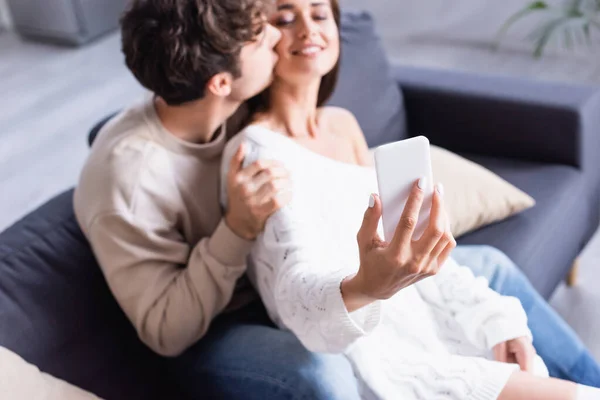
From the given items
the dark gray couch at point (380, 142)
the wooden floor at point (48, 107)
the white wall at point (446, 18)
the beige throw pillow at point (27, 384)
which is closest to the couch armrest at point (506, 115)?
the dark gray couch at point (380, 142)

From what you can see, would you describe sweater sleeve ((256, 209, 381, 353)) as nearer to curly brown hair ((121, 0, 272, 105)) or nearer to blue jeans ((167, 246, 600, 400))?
blue jeans ((167, 246, 600, 400))

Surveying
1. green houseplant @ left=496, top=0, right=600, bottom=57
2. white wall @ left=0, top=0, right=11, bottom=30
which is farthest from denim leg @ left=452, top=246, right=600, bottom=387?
white wall @ left=0, top=0, right=11, bottom=30

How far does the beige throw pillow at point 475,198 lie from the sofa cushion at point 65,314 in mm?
774

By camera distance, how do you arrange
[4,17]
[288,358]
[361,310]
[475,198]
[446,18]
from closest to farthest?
[361,310]
[288,358]
[475,198]
[446,18]
[4,17]

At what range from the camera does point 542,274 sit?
1.69 m

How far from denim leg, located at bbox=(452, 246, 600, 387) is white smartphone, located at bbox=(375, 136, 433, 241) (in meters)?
0.59

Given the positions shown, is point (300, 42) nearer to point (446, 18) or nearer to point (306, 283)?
point (306, 283)

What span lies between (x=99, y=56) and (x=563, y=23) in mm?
2538

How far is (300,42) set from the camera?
1363mm

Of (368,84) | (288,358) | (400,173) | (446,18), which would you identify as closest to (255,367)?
(288,358)

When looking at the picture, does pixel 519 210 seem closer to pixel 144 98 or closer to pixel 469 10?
pixel 144 98

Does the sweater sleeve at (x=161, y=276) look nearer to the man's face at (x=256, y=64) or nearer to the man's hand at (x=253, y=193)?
the man's hand at (x=253, y=193)

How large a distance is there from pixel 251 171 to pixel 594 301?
132cm

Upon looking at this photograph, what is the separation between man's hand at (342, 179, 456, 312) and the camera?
2.87ft
